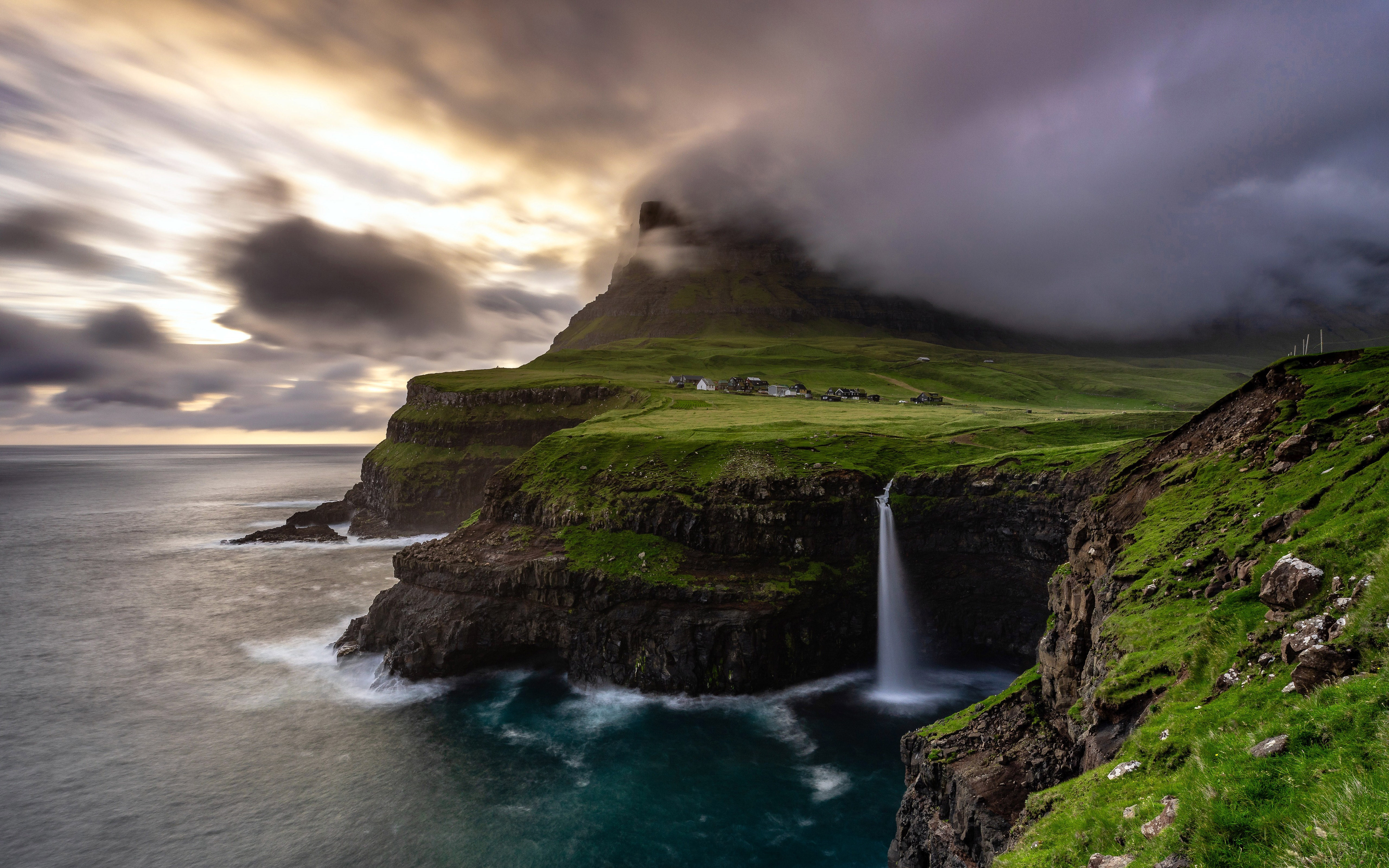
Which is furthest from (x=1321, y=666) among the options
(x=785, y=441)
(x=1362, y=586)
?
(x=785, y=441)

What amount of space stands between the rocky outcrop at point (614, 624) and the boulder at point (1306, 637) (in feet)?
146

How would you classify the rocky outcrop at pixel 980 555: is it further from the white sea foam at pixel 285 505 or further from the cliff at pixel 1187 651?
the white sea foam at pixel 285 505

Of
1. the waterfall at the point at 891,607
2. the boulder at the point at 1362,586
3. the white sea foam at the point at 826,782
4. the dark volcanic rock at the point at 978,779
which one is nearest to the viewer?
the boulder at the point at 1362,586

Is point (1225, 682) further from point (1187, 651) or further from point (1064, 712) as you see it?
point (1064, 712)

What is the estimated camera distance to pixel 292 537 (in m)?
127

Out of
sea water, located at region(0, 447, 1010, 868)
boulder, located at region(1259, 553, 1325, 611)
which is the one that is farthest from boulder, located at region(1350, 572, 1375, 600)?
sea water, located at region(0, 447, 1010, 868)

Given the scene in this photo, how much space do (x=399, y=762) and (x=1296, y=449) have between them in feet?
188

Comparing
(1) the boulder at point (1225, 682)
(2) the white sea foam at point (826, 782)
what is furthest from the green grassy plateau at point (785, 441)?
(1) the boulder at point (1225, 682)

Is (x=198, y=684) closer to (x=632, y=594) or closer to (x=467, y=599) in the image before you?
(x=467, y=599)

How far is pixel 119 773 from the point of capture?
145ft

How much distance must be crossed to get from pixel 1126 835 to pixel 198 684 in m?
79.4

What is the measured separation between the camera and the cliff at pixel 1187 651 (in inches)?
423

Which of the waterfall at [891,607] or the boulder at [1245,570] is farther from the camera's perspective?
the waterfall at [891,607]

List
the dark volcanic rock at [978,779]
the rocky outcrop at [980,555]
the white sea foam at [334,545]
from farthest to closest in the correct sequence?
the white sea foam at [334,545] → the rocky outcrop at [980,555] → the dark volcanic rock at [978,779]
